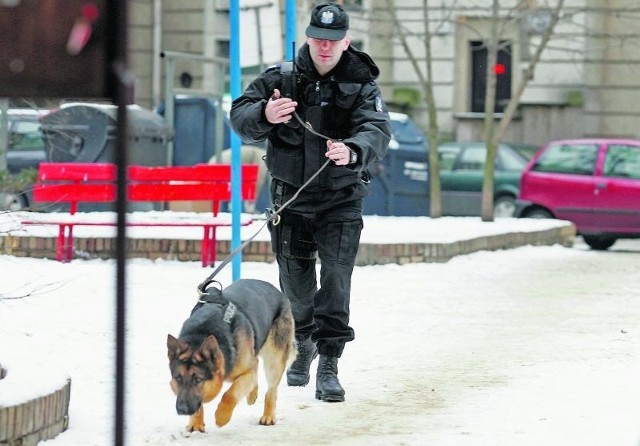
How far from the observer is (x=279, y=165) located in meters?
7.15

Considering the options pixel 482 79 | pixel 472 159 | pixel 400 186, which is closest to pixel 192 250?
pixel 400 186

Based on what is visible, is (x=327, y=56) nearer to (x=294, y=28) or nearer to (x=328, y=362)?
(x=328, y=362)

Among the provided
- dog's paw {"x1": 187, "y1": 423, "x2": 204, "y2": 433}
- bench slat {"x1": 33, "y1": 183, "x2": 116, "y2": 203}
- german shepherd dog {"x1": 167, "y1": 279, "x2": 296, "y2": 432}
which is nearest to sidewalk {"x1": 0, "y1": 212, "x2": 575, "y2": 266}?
bench slat {"x1": 33, "y1": 183, "x2": 116, "y2": 203}

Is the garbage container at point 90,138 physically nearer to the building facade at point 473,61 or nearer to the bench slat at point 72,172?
the bench slat at point 72,172

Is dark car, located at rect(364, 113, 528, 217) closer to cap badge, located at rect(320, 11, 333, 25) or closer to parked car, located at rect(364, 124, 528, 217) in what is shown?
parked car, located at rect(364, 124, 528, 217)

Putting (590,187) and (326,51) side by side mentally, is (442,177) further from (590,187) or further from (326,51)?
(326,51)

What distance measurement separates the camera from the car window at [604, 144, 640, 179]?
64.7 ft

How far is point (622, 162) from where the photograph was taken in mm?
19844

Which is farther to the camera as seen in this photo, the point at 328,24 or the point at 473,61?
the point at 473,61

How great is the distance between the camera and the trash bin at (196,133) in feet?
67.5

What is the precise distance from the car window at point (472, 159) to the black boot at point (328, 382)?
55.2ft

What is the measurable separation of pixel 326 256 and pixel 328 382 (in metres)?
0.59

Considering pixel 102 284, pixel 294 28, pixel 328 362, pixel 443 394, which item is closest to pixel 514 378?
pixel 443 394

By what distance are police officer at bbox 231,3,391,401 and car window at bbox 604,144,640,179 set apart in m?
12.9
